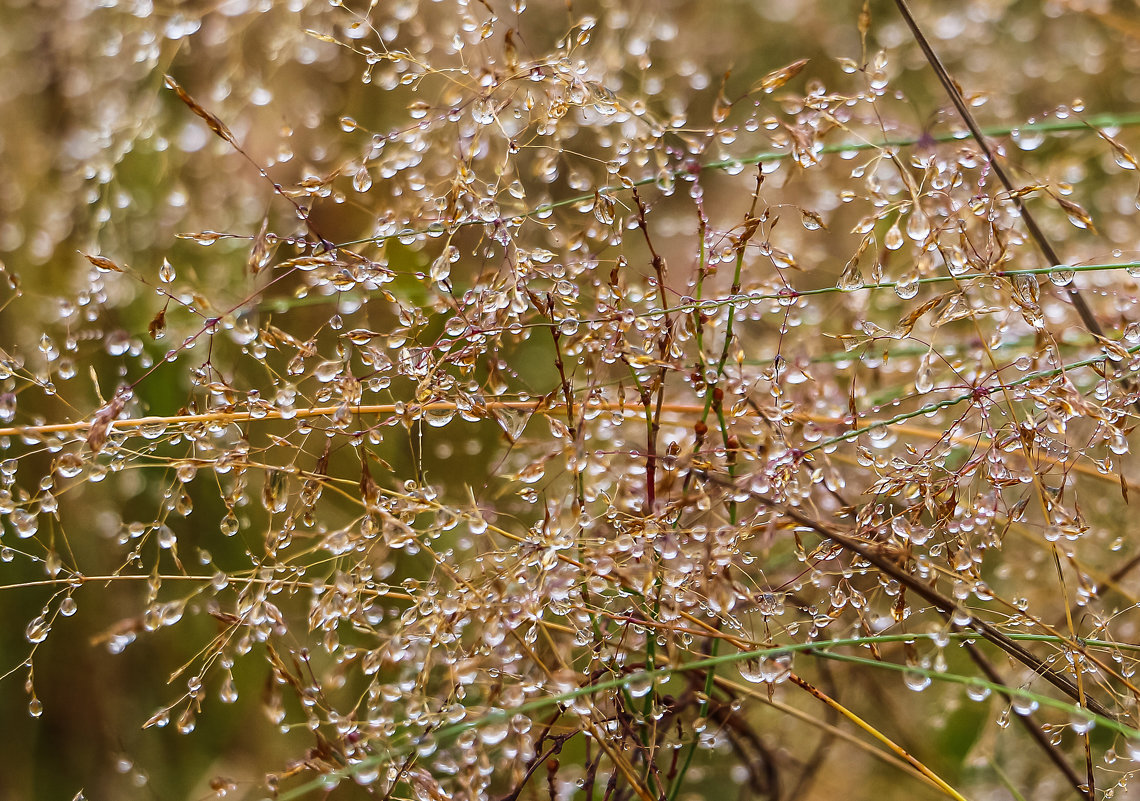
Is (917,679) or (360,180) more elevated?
(360,180)

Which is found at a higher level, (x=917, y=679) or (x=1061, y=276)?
(x=1061, y=276)

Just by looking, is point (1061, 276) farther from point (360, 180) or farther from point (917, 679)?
point (360, 180)

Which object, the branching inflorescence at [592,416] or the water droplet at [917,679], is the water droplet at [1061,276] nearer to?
the branching inflorescence at [592,416]

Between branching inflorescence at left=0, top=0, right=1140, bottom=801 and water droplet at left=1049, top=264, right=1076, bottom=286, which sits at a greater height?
water droplet at left=1049, top=264, right=1076, bottom=286

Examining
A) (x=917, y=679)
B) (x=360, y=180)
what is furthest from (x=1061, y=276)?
(x=360, y=180)

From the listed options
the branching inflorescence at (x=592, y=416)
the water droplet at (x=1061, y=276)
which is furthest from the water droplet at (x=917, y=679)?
the water droplet at (x=1061, y=276)

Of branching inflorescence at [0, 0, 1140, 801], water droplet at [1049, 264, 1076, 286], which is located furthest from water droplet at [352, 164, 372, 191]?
water droplet at [1049, 264, 1076, 286]

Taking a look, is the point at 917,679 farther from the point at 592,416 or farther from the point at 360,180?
the point at 360,180

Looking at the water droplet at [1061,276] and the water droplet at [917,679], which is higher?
the water droplet at [1061,276]

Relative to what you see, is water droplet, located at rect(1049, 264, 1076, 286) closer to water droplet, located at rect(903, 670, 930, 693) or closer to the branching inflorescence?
the branching inflorescence

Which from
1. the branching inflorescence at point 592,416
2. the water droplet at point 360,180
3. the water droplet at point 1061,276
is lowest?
the branching inflorescence at point 592,416

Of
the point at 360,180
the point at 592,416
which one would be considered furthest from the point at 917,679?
the point at 360,180

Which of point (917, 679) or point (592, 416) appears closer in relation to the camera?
point (917, 679)
